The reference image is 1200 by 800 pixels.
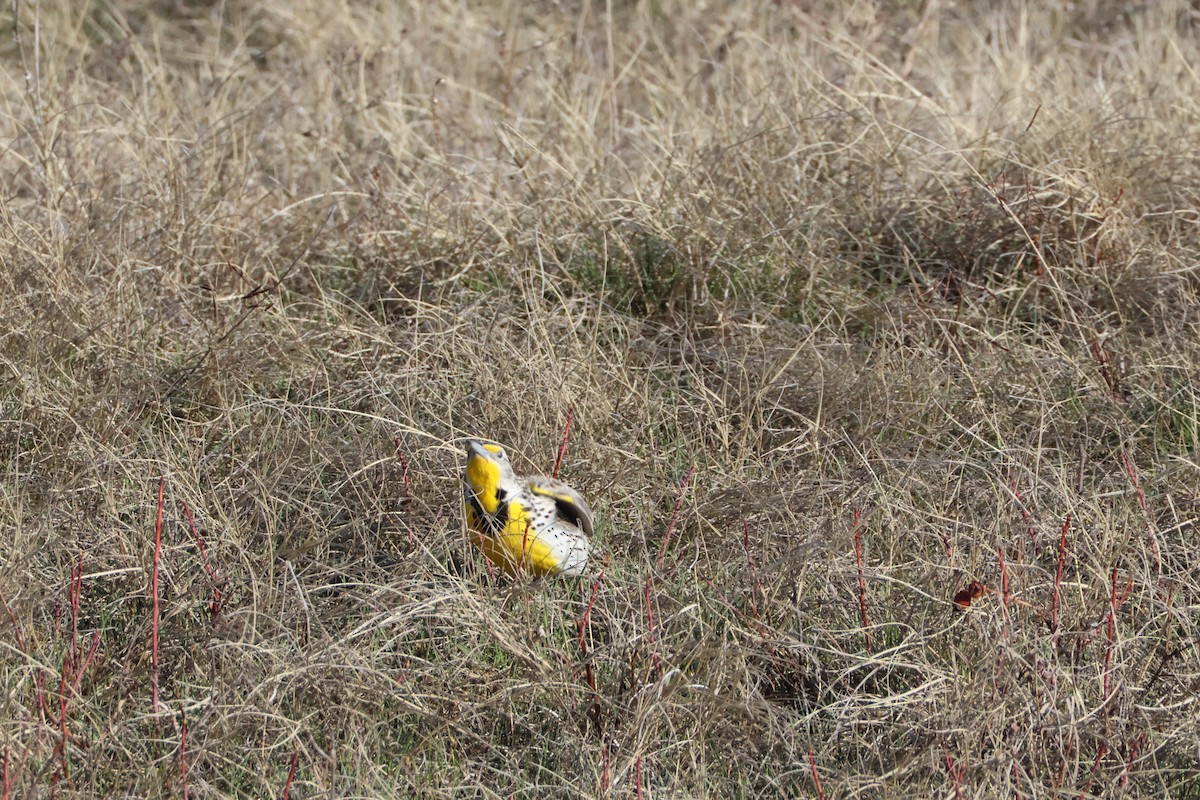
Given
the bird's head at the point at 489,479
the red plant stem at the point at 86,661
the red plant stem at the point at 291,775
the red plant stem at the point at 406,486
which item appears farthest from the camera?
the red plant stem at the point at 406,486

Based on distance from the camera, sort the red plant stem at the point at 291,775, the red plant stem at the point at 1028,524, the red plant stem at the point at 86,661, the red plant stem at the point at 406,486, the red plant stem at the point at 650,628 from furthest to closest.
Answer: the red plant stem at the point at 406,486
the red plant stem at the point at 1028,524
the red plant stem at the point at 650,628
the red plant stem at the point at 86,661
the red plant stem at the point at 291,775

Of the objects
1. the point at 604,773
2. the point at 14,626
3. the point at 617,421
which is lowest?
the point at 14,626

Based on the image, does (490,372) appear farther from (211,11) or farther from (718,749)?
(211,11)

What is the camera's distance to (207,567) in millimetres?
2797

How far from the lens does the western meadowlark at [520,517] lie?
8.80ft

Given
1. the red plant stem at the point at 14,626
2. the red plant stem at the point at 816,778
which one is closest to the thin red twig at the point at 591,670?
the red plant stem at the point at 816,778

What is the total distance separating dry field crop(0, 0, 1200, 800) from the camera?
2494 millimetres

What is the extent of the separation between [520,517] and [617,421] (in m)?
0.70

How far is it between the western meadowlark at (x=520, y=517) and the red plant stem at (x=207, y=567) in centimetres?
51

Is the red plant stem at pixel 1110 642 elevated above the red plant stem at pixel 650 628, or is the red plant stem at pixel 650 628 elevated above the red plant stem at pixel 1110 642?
the red plant stem at pixel 1110 642

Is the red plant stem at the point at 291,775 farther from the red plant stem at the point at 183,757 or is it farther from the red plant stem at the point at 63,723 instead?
the red plant stem at the point at 63,723

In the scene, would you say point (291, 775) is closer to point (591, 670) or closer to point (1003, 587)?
point (591, 670)

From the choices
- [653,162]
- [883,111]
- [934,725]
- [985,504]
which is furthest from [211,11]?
[934,725]

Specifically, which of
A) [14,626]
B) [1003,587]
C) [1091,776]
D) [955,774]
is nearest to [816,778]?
[955,774]
